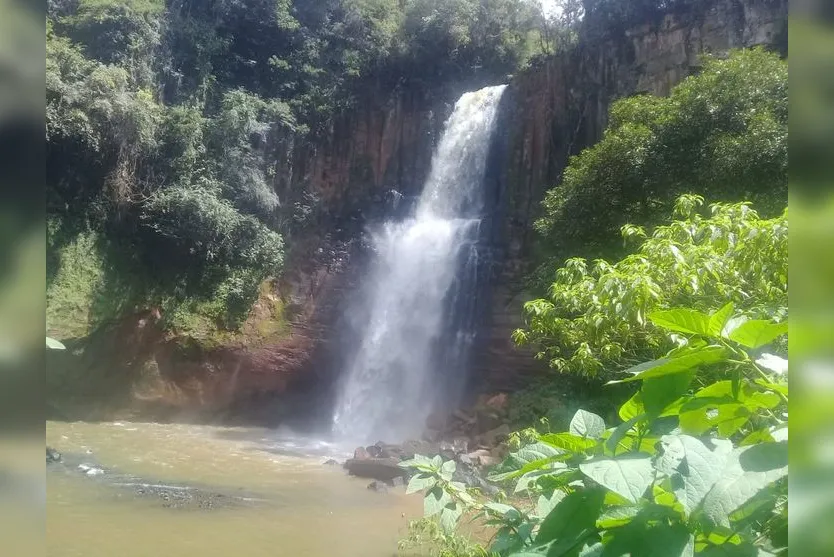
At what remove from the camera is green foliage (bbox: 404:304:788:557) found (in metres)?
0.85

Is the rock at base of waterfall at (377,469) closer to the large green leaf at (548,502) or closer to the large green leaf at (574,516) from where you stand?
the large green leaf at (548,502)

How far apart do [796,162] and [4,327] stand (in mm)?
859

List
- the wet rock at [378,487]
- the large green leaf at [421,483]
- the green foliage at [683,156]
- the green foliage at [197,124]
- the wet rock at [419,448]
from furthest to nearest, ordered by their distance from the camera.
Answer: the green foliage at [197,124], the wet rock at [419,448], the wet rock at [378,487], the green foliage at [683,156], the large green leaf at [421,483]

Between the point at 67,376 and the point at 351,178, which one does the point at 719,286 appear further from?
the point at 351,178

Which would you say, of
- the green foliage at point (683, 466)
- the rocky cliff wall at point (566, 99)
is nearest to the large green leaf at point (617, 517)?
the green foliage at point (683, 466)

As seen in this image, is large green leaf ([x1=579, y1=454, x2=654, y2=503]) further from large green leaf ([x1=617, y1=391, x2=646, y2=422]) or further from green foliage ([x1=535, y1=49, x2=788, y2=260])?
green foliage ([x1=535, y1=49, x2=788, y2=260])

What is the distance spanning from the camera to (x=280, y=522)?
8656 mm

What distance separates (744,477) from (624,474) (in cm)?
15

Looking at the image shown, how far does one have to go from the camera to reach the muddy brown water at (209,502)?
7520mm

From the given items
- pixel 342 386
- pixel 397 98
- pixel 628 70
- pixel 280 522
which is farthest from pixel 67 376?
pixel 628 70

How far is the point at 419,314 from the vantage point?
18.3 meters

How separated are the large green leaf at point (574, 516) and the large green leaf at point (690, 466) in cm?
11

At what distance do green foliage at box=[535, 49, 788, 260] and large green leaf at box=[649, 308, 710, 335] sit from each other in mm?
8891

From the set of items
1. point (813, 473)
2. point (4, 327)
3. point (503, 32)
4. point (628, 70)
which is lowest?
point (813, 473)
